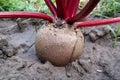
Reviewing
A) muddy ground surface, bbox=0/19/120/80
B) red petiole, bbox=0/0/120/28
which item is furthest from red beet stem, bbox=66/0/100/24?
muddy ground surface, bbox=0/19/120/80

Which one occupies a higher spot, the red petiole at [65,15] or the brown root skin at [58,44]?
the red petiole at [65,15]

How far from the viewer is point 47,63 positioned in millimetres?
1906

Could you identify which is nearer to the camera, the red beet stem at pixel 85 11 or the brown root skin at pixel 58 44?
the red beet stem at pixel 85 11

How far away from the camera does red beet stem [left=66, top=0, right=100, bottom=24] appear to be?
164cm

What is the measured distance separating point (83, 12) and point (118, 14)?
3.15ft

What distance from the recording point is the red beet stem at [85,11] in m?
1.64

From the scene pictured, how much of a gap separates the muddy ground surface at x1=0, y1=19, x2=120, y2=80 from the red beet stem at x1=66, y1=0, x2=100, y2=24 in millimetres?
288

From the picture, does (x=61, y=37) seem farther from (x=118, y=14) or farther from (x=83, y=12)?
(x=118, y=14)

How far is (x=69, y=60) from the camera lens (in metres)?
1.93

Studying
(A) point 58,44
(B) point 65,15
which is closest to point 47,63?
(A) point 58,44

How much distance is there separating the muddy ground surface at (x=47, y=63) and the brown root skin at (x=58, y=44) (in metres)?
0.06

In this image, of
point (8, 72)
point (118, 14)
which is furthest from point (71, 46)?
point (118, 14)

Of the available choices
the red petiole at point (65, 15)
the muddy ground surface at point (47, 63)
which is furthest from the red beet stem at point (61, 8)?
the muddy ground surface at point (47, 63)

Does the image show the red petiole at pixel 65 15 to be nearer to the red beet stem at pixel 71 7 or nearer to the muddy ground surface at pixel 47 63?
the red beet stem at pixel 71 7
